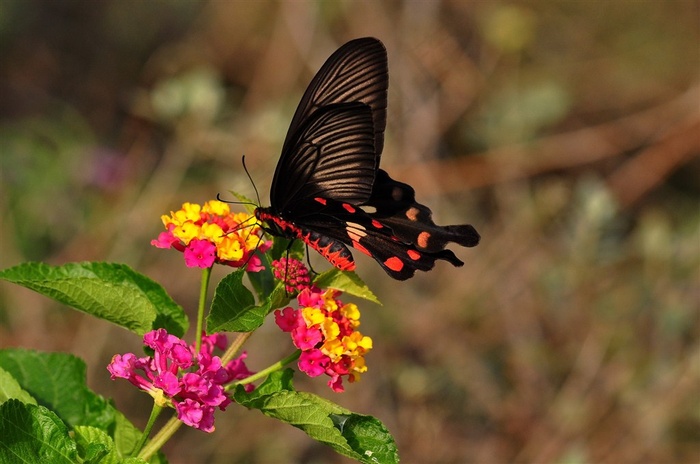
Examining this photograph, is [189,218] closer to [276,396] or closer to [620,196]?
[276,396]

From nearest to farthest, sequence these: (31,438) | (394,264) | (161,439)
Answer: (31,438) → (161,439) → (394,264)

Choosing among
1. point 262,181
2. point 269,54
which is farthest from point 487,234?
point 269,54

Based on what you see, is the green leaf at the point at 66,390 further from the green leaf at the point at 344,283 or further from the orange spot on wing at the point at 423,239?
the orange spot on wing at the point at 423,239

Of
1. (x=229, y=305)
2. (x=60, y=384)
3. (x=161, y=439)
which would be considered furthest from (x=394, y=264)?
(x=60, y=384)

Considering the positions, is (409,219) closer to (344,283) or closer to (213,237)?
(344,283)

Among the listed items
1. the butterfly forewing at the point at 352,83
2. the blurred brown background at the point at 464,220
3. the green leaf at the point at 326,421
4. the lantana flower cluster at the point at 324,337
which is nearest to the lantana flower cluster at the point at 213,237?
the lantana flower cluster at the point at 324,337
